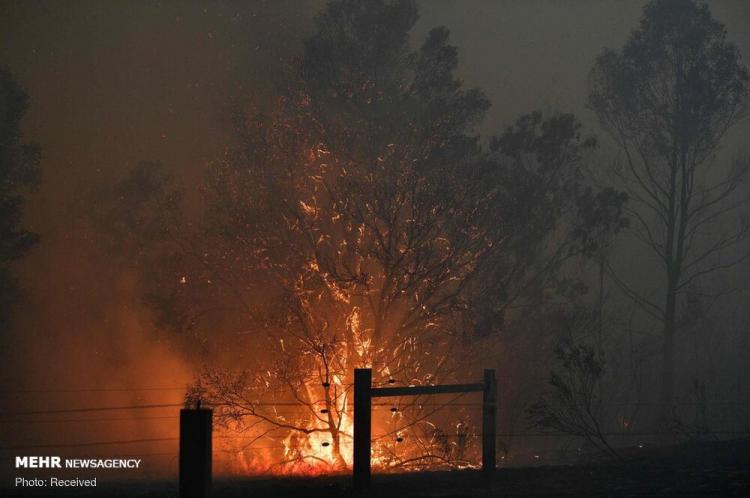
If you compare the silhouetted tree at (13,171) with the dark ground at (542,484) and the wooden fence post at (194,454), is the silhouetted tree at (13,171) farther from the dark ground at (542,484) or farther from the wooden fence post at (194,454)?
the wooden fence post at (194,454)

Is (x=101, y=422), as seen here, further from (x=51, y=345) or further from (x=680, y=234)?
(x=680, y=234)

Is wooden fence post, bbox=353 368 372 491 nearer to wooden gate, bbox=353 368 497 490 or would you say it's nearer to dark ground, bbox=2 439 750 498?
wooden gate, bbox=353 368 497 490

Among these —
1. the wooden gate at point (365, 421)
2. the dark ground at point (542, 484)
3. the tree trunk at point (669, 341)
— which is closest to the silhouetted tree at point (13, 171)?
the dark ground at point (542, 484)

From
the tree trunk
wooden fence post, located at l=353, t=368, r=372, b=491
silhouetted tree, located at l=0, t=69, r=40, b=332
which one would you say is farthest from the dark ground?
the tree trunk

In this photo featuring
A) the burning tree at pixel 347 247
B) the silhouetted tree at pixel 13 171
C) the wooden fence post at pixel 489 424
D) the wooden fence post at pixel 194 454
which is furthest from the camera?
the silhouetted tree at pixel 13 171

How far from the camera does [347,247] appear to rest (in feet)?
55.0

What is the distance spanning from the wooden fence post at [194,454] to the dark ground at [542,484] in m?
1.46

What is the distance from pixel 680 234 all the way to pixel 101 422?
58.3 feet

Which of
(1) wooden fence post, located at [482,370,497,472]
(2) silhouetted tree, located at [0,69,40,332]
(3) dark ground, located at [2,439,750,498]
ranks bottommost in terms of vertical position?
(3) dark ground, located at [2,439,750,498]

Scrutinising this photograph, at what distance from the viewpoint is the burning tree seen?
1623 centimetres

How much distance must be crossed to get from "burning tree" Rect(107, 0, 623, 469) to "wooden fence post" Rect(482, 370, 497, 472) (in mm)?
4965

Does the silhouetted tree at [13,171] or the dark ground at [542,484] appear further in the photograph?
the silhouetted tree at [13,171]

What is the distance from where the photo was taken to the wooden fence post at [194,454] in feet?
23.3

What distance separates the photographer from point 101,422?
81.7 feet
